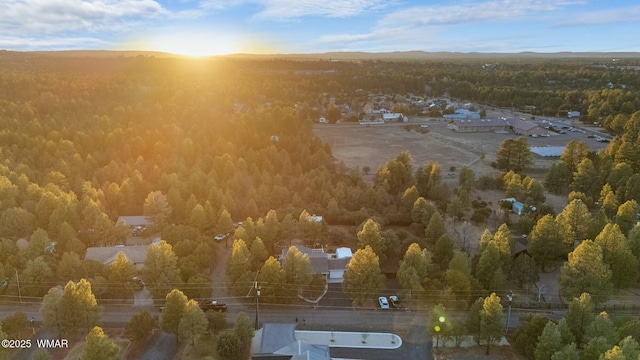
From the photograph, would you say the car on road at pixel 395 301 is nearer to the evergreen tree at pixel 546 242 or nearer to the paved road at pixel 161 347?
the evergreen tree at pixel 546 242

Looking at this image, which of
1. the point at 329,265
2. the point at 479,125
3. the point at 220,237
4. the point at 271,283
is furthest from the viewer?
the point at 479,125

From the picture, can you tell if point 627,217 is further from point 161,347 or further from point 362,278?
point 161,347

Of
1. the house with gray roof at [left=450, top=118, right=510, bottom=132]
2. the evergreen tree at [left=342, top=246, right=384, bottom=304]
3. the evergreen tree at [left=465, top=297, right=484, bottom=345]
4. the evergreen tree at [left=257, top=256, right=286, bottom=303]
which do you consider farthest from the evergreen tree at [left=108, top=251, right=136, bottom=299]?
the house with gray roof at [left=450, top=118, right=510, bottom=132]

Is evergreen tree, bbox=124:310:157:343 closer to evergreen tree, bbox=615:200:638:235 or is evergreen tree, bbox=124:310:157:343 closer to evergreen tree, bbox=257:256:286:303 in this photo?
evergreen tree, bbox=257:256:286:303

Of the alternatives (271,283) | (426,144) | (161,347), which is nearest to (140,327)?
(161,347)

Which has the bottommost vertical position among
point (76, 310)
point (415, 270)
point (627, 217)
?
point (76, 310)

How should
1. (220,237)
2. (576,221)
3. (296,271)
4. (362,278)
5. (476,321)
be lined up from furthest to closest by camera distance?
(220,237) < (576,221) < (296,271) < (362,278) < (476,321)

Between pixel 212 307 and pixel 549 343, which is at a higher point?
pixel 549 343

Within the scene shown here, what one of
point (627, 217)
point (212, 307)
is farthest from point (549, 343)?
point (627, 217)

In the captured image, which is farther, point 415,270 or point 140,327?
point 415,270
